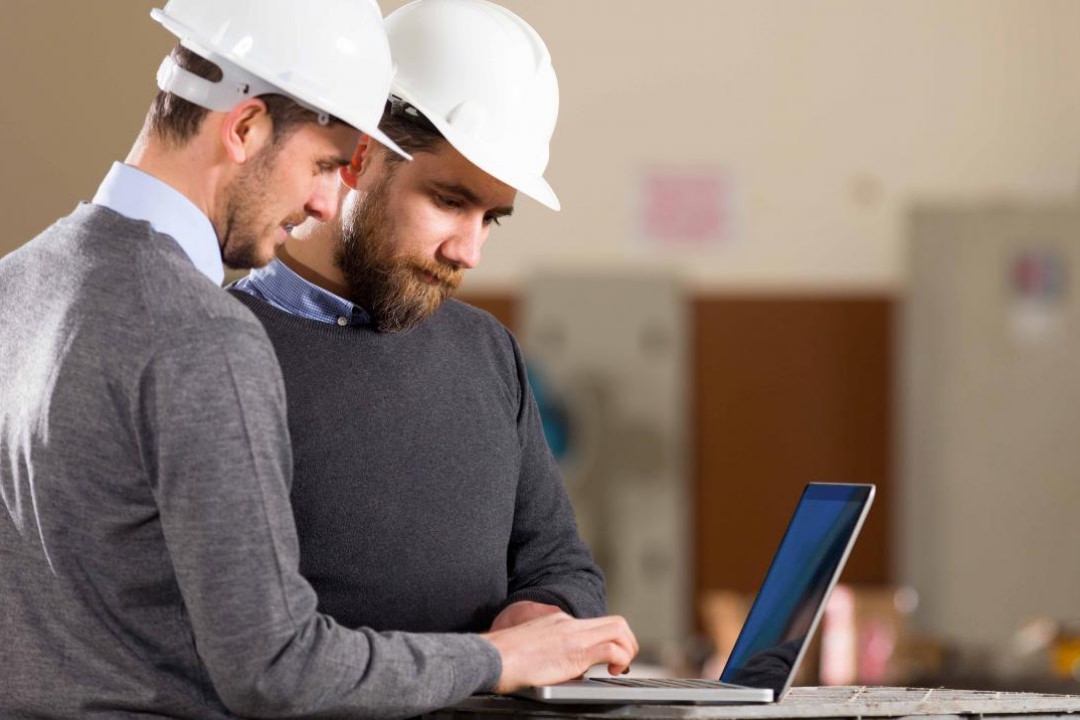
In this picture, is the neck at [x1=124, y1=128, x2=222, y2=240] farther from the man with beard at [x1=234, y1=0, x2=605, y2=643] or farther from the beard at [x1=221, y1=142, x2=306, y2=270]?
the man with beard at [x1=234, y1=0, x2=605, y2=643]

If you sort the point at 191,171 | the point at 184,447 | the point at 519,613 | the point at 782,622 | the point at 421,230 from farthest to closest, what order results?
1. the point at 421,230
2. the point at 519,613
3. the point at 782,622
4. the point at 191,171
5. the point at 184,447

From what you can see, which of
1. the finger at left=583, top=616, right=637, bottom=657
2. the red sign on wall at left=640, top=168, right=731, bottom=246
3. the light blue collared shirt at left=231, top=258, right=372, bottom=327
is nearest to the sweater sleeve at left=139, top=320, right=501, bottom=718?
the finger at left=583, top=616, right=637, bottom=657

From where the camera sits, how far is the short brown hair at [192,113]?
1.17m

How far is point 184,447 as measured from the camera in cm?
104

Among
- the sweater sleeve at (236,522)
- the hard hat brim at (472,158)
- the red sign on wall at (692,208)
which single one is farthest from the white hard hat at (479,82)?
the red sign on wall at (692,208)

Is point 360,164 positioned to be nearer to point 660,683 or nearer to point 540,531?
point 540,531

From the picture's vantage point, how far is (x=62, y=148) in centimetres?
271

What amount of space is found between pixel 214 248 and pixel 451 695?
0.38 m

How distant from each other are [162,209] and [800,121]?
4676mm

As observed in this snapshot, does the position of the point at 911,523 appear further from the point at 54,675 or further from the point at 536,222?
the point at 54,675

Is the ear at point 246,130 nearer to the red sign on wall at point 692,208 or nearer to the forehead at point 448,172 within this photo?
the forehead at point 448,172

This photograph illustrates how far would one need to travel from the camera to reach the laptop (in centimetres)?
116

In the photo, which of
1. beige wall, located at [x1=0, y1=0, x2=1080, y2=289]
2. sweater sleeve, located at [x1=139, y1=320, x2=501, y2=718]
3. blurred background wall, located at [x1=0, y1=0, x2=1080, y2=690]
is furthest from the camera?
beige wall, located at [x1=0, y1=0, x2=1080, y2=289]

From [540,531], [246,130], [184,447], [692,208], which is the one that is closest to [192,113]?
[246,130]
